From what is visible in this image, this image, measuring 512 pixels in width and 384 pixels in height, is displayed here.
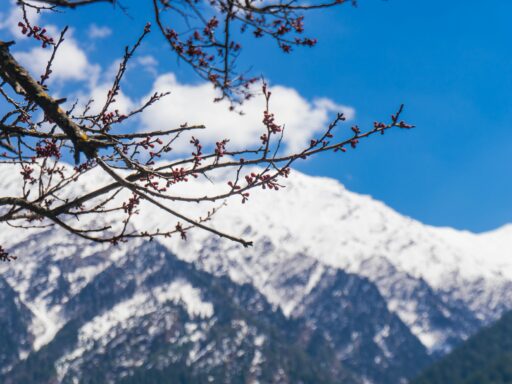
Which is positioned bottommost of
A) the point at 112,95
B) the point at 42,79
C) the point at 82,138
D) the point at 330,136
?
the point at 330,136

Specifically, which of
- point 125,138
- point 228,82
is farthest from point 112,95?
point 228,82

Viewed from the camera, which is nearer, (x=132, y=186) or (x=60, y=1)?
(x=60, y=1)

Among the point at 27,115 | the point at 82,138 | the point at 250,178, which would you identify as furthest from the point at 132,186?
the point at 27,115

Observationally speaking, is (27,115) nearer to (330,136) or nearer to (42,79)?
(42,79)

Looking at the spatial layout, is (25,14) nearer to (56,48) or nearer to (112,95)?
(56,48)

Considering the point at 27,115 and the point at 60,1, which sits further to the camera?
the point at 27,115

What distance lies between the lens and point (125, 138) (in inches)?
273

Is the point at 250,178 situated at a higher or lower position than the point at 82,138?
lower

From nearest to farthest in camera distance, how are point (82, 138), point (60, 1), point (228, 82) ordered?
point (60, 1) → point (82, 138) → point (228, 82)

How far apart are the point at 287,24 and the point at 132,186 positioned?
8.97ft

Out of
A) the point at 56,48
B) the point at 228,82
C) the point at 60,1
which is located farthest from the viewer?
the point at 228,82

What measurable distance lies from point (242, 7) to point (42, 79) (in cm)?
237

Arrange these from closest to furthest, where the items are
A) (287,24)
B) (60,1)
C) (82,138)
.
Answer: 1. (60,1)
2. (82,138)
3. (287,24)

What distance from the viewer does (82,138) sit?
628cm
